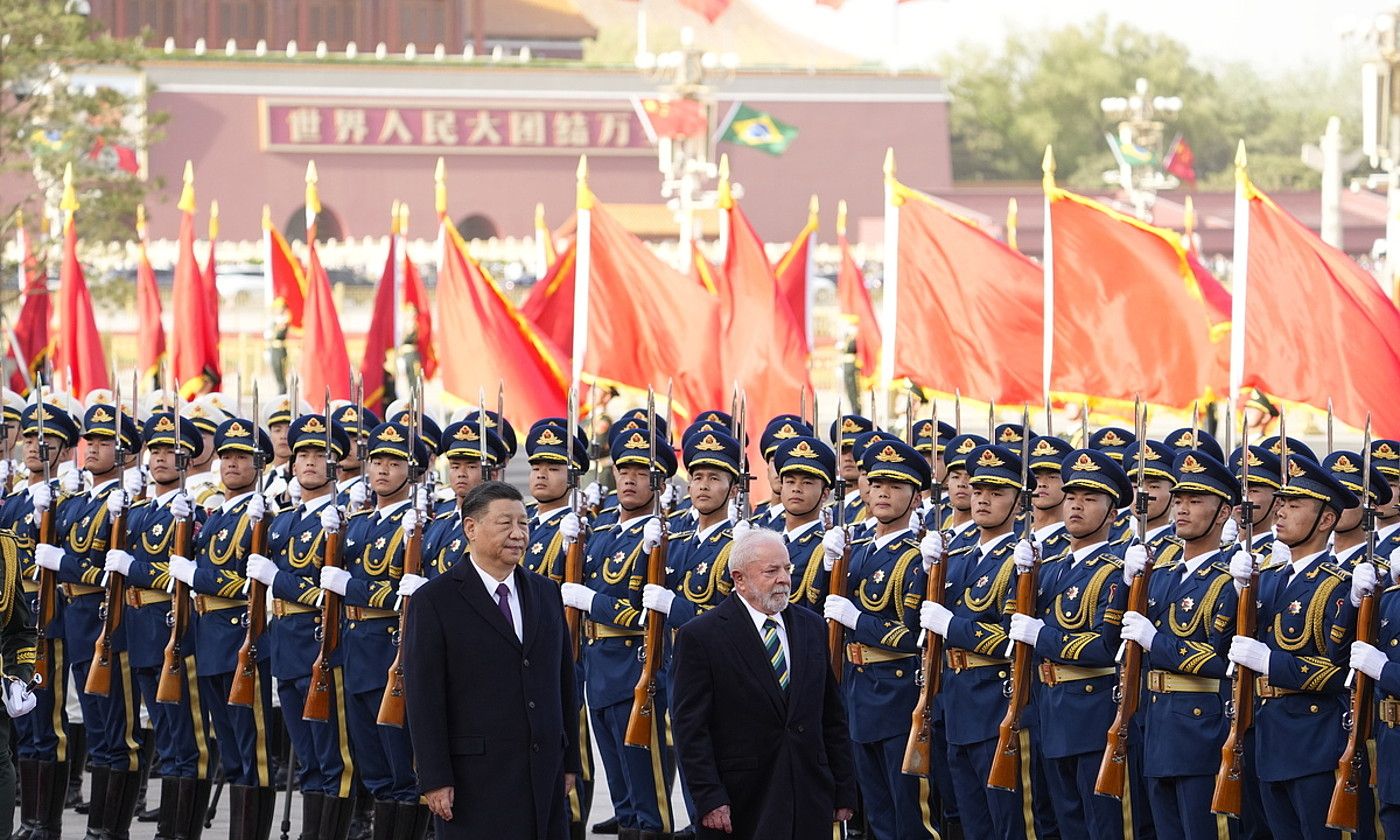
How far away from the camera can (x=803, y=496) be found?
7.00 metres

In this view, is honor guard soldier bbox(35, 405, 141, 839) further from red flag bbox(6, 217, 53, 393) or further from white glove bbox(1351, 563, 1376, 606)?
red flag bbox(6, 217, 53, 393)

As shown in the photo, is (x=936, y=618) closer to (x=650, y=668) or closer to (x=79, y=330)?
(x=650, y=668)

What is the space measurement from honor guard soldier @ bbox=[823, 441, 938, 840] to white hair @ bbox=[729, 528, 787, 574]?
1587 mm

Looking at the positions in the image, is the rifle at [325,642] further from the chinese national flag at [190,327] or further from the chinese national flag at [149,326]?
the chinese national flag at [149,326]

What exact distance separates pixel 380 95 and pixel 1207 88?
25456mm

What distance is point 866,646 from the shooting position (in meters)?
6.82

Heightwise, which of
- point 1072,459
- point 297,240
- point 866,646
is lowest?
point 297,240

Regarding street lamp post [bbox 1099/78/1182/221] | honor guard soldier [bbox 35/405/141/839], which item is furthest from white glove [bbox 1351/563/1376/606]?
street lamp post [bbox 1099/78/1182/221]

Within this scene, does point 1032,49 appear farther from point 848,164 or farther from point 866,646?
point 866,646

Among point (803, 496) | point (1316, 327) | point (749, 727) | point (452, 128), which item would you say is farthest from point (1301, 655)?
point (452, 128)

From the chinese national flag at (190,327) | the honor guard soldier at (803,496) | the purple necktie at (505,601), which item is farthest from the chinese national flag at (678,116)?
the purple necktie at (505,601)

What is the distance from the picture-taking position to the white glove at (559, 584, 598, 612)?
714 cm

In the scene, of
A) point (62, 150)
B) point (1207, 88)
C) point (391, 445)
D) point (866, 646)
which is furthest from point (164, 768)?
point (1207, 88)

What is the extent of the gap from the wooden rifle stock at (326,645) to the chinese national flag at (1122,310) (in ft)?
17.9
